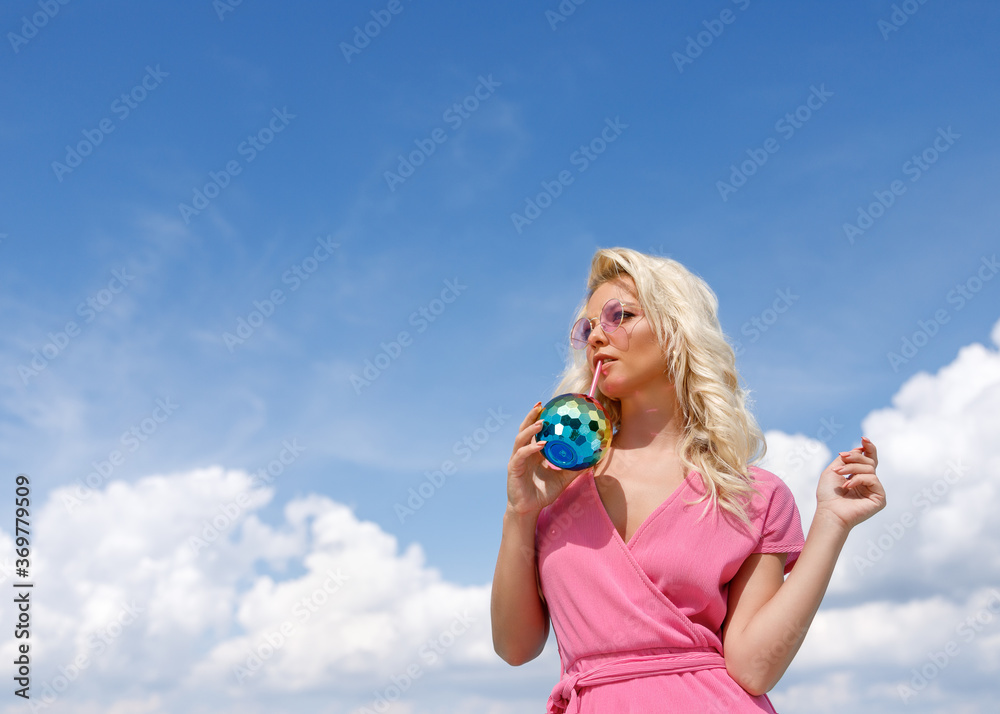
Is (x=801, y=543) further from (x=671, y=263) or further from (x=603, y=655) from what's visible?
(x=671, y=263)

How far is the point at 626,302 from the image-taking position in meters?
4.51

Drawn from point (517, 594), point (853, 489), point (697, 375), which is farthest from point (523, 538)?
point (853, 489)

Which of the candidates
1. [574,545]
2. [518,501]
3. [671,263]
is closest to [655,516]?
[574,545]

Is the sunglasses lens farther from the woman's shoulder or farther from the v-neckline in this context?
the woman's shoulder

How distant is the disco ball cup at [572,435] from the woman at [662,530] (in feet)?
0.26

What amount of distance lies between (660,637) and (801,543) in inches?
38.9

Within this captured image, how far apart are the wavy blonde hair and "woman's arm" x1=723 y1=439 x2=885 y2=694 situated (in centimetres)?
35

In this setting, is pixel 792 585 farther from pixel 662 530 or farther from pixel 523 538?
pixel 523 538

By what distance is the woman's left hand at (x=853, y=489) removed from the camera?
4.06 meters

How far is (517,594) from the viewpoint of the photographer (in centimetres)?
418

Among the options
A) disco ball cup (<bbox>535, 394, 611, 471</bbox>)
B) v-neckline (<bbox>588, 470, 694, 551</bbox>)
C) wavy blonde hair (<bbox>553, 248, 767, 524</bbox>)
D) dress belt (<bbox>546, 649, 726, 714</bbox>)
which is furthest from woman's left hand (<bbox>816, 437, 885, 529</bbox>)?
disco ball cup (<bbox>535, 394, 611, 471</bbox>)

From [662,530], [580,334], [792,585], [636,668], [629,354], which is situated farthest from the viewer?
[580,334]

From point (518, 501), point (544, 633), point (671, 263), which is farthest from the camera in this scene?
point (671, 263)

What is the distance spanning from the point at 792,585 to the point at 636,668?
0.87 meters
